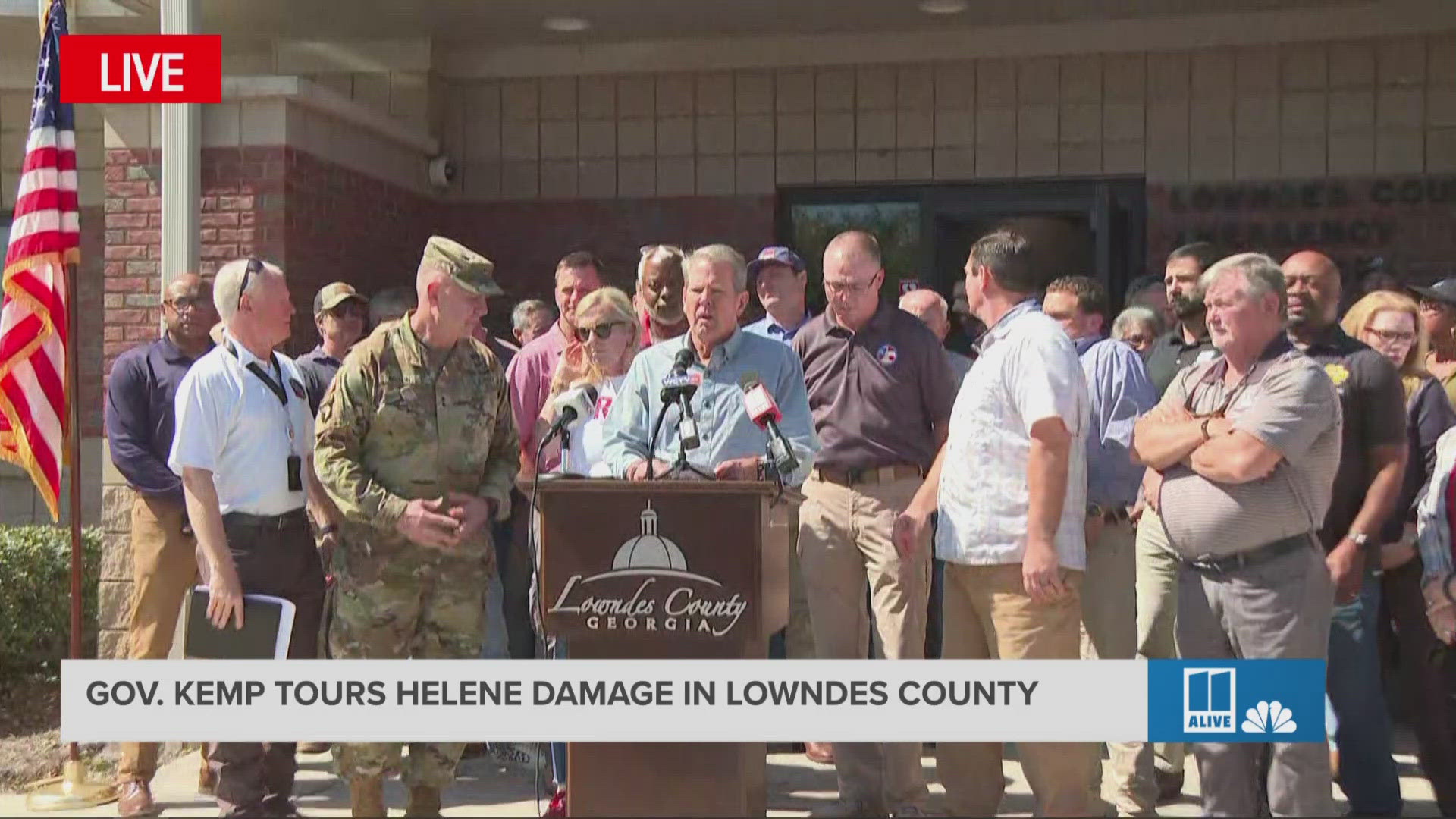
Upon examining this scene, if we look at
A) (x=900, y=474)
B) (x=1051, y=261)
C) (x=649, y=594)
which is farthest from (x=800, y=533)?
(x=1051, y=261)

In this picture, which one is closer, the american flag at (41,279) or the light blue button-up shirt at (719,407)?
the light blue button-up shirt at (719,407)

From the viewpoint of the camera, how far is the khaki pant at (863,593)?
583 cm

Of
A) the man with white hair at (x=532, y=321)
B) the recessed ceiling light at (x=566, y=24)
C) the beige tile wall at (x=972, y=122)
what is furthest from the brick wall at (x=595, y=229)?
the man with white hair at (x=532, y=321)

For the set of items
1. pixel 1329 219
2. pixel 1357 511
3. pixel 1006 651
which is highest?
pixel 1329 219

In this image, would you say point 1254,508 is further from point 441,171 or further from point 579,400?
point 441,171

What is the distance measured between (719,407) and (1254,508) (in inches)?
72.2

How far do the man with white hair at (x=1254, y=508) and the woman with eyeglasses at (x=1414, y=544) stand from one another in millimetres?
1027

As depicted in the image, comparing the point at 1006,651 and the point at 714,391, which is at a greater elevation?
the point at 714,391

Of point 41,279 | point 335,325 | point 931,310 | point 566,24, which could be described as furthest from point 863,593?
point 566,24

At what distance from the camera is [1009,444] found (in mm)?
5215

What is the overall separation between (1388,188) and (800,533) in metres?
5.66

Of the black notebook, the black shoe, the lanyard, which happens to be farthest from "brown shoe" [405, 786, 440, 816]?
the black shoe

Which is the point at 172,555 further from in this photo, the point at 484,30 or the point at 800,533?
the point at 484,30

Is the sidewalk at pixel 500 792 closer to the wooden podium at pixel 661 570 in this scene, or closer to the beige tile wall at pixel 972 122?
the wooden podium at pixel 661 570
